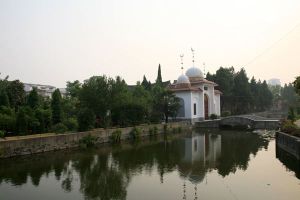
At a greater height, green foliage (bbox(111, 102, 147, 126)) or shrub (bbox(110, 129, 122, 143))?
green foliage (bbox(111, 102, 147, 126))

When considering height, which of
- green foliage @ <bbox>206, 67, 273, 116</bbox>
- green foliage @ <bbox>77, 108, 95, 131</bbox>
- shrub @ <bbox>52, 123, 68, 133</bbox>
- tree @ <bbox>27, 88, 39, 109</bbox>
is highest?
green foliage @ <bbox>206, 67, 273, 116</bbox>

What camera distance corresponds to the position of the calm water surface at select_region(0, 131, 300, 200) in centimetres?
1453

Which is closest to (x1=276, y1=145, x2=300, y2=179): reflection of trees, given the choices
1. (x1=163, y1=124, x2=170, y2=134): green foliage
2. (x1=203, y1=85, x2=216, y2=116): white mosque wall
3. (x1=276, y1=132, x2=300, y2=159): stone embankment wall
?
(x1=276, y1=132, x2=300, y2=159): stone embankment wall

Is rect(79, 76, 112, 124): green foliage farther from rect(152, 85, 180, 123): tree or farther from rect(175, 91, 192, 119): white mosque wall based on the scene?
rect(175, 91, 192, 119): white mosque wall

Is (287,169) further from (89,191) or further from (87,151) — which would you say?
(87,151)

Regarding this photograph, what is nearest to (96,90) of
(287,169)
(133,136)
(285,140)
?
(133,136)

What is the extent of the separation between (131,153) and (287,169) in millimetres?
11274

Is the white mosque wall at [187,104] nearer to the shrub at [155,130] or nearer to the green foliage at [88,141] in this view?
the shrub at [155,130]

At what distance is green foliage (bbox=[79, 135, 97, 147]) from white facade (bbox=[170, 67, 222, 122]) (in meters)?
26.2

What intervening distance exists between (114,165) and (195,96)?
37.0 m

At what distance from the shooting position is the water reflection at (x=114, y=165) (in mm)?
16484

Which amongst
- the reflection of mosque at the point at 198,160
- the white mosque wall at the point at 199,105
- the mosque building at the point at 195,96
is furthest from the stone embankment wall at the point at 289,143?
the white mosque wall at the point at 199,105

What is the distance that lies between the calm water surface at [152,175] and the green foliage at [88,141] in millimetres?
1566

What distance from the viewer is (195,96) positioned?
56.4m
